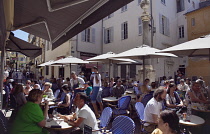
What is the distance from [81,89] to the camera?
24.0 ft

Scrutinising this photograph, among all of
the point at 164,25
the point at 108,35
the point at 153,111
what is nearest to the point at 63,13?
the point at 153,111

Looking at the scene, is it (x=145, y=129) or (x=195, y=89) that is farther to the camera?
(x=195, y=89)

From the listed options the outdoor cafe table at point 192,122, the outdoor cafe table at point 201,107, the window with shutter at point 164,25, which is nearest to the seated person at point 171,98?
the outdoor cafe table at point 201,107

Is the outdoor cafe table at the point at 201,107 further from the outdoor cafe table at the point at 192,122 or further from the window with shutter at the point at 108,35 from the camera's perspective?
the window with shutter at the point at 108,35

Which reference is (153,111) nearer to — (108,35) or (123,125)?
(123,125)

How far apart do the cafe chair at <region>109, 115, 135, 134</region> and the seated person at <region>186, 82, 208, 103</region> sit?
2.66 m

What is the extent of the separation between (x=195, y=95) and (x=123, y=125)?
2.86m

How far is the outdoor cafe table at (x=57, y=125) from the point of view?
326 centimetres

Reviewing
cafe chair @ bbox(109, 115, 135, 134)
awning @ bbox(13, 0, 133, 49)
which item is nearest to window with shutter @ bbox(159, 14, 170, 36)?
awning @ bbox(13, 0, 133, 49)

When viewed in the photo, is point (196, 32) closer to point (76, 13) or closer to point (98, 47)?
point (98, 47)

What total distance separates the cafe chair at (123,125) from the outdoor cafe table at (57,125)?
2.75 feet

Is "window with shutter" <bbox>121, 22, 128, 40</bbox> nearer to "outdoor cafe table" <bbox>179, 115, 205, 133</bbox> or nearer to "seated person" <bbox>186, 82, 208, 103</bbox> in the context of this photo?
"seated person" <bbox>186, 82, 208, 103</bbox>

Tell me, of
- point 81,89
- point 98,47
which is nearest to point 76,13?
point 81,89

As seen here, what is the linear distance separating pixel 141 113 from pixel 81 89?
11.6 ft
